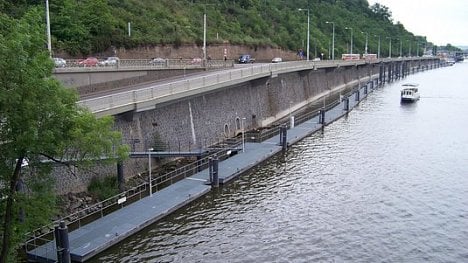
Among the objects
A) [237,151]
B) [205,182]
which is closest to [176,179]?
[205,182]

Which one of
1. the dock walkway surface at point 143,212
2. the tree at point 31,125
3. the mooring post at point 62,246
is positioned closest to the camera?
the tree at point 31,125

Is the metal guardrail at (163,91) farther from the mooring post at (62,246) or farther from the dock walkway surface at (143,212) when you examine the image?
the mooring post at (62,246)

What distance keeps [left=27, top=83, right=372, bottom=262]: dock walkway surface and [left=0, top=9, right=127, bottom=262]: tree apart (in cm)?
546

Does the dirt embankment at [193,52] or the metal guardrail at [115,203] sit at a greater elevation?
the dirt embankment at [193,52]

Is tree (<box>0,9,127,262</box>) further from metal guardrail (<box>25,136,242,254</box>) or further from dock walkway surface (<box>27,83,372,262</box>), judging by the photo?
dock walkway surface (<box>27,83,372,262</box>)

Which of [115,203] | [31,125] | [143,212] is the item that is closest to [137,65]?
[115,203]

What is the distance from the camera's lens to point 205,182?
123 feet

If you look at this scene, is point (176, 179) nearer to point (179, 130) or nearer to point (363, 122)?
point (179, 130)

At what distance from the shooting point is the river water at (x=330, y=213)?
26.9 m

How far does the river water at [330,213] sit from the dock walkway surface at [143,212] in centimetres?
58

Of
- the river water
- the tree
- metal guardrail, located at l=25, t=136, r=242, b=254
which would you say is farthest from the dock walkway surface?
the tree

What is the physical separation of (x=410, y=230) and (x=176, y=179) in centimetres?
1795

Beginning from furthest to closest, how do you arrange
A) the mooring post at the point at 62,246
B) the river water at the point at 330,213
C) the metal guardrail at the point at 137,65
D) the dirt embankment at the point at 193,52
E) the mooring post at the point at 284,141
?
the dirt embankment at the point at 193,52
the mooring post at the point at 284,141
the metal guardrail at the point at 137,65
the river water at the point at 330,213
the mooring post at the point at 62,246

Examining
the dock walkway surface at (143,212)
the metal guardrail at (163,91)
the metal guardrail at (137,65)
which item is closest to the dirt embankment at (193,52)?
the metal guardrail at (137,65)
